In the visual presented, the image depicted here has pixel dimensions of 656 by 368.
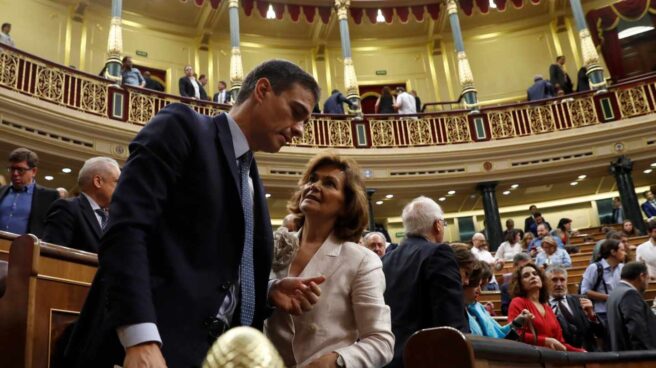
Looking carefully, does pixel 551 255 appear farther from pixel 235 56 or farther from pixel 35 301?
pixel 235 56

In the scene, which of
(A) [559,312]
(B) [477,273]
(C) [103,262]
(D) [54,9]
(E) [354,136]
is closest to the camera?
(C) [103,262]

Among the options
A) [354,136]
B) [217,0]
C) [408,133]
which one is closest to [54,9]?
[217,0]

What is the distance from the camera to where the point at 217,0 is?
39.9 feet

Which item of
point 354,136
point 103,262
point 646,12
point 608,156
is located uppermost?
point 646,12

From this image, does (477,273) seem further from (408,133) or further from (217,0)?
(217,0)

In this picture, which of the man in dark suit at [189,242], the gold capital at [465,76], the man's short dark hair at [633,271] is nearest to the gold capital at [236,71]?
the gold capital at [465,76]

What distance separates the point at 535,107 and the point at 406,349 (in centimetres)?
1048

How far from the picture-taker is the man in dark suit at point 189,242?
110 centimetres

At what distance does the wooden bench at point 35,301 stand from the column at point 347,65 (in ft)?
31.2

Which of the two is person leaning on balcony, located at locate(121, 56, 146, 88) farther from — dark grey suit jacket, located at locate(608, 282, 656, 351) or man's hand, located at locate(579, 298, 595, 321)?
dark grey suit jacket, located at locate(608, 282, 656, 351)

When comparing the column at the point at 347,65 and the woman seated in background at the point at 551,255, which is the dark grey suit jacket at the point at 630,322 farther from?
the column at the point at 347,65

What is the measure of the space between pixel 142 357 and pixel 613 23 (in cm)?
1436

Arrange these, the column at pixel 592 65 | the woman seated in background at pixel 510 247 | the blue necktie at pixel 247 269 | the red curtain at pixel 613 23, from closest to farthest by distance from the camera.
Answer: the blue necktie at pixel 247 269, the woman seated in background at pixel 510 247, the column at pixel 592 65, the red curtain at pixel 613 23

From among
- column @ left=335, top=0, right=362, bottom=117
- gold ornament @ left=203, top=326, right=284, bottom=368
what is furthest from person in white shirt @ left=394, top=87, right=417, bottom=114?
gold ornament @ left=203, top=326, right=284, bottom=368
